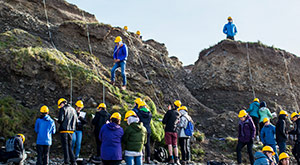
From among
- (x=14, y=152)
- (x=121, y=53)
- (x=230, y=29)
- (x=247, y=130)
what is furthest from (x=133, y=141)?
(x=230, y=29)

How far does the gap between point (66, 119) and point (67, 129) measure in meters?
0.30

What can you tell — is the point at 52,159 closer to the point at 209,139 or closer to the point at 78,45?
the point at 209,139

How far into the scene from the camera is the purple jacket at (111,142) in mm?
7164

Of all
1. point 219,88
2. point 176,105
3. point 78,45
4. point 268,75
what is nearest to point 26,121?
point 176,105

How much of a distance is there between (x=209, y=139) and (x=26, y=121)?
8.48 metres

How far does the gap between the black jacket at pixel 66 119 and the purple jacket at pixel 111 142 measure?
6.31 feet

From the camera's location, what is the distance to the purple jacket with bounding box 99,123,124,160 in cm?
716

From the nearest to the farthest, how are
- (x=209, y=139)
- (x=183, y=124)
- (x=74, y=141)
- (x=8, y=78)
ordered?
(x=74, y=141) < (x=183, y=124) < (x=8, y=78) < (x=209, y=139)

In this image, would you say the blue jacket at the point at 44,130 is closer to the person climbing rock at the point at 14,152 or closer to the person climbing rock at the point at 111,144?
the person climbing rock at the point at 14,152

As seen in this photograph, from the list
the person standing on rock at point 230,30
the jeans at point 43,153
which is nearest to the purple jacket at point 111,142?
the jeans at point 43,153

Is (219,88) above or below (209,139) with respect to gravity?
above

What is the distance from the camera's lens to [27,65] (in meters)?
12.6

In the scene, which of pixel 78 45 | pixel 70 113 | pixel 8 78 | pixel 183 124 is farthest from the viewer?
pixel 78 45

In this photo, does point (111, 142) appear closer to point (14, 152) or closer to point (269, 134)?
point (14, 152)
